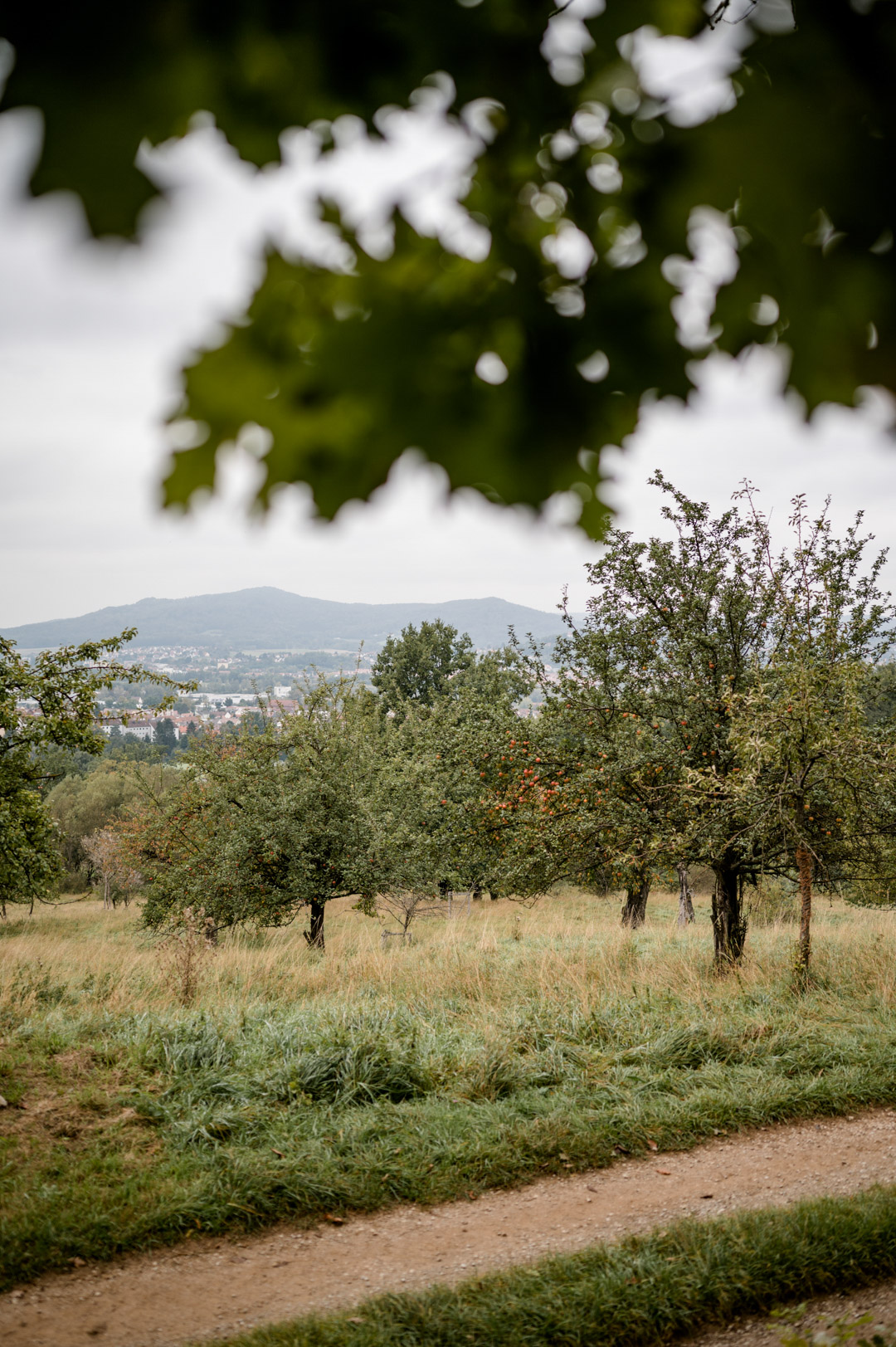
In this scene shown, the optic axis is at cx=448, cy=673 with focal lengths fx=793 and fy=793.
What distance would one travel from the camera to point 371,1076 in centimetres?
618

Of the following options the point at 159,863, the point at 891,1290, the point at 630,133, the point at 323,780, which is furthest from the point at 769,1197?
the point at 159,863

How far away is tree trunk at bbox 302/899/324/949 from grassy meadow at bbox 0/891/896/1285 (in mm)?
3992

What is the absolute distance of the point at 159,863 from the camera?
19234 mm

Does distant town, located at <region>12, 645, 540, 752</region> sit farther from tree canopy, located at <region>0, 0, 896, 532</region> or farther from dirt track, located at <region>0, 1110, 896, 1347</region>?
tree canopy, located at <region>0, 0, 896, 532</region>

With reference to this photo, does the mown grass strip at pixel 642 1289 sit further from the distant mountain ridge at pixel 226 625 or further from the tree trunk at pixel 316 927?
the tree trunk at pixel 316 927

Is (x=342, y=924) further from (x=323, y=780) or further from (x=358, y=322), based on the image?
(x=358, y=322)

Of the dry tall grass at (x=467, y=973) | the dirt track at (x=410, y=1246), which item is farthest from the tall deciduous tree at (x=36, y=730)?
the dirt track at (x=410, y=1246)

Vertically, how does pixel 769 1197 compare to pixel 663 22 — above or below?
below

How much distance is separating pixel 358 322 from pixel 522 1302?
4.43 meters

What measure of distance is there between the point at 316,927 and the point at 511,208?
1409 centimetres

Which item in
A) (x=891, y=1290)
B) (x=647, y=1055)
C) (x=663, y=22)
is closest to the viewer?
(x=663, y=22)

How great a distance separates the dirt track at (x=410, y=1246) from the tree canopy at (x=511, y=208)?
173 inches

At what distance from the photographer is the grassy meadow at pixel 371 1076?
15.9 feet

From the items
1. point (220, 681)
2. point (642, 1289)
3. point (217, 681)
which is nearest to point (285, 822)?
point (220, 681)
